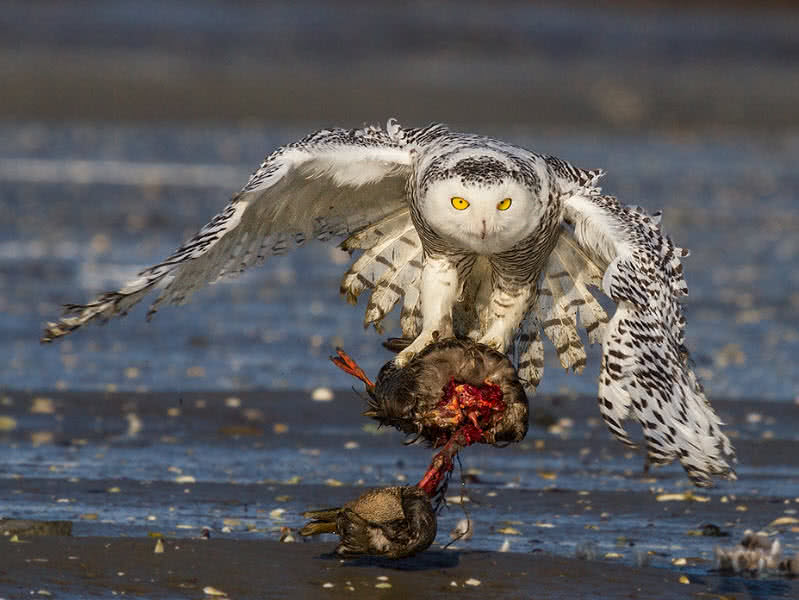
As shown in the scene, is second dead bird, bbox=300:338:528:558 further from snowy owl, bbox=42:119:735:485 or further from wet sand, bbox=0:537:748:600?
snowy owl, bbox=42:119:735:485

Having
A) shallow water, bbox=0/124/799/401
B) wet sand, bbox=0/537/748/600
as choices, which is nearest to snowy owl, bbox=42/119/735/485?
wet sand, bbox=0/537/748/600

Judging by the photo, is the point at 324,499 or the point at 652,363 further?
the point at 324,499

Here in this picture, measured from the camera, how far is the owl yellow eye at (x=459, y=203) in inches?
248

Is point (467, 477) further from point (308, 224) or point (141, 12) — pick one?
point (141, 12)

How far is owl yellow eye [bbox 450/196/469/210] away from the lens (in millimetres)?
6297

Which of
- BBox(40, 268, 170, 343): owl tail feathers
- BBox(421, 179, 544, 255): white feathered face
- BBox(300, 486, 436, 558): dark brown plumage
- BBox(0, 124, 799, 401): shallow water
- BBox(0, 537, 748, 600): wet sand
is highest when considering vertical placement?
BBox(0, 124, 799, 401): shallow water

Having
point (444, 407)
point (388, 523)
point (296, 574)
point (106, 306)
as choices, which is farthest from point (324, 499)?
point (106, 306)

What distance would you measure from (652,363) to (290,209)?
1847 millimetres

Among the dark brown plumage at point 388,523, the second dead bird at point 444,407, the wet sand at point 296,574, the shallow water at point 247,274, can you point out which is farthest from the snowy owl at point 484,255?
the shallow water at point 247,274

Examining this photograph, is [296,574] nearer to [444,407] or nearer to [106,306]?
[444,407]

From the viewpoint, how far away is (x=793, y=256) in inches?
549

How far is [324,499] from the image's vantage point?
748 centimetres

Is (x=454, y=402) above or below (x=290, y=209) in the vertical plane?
below

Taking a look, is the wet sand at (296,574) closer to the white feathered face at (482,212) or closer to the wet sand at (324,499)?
the wet sand at (324,499)
